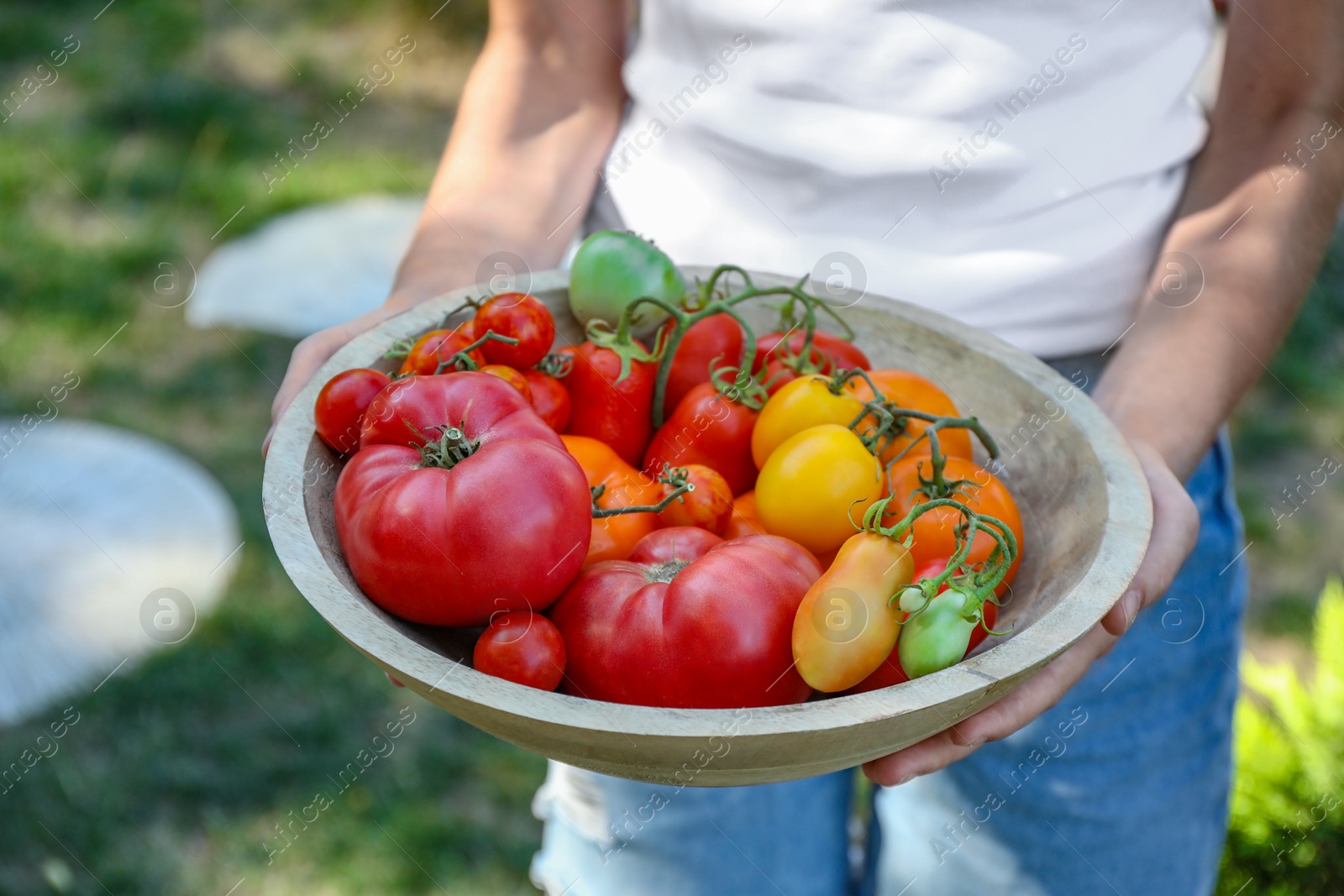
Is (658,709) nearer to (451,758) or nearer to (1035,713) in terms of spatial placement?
(1035,713)

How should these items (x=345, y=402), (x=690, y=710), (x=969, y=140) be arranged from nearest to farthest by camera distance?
1. (x=690, y=710)
2. (x=345, y=402)
3. (x=969, y=140)

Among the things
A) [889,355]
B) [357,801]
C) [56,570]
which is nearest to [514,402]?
[889,355]

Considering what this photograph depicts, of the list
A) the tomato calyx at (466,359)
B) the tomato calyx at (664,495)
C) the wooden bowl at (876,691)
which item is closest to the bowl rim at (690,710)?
the wooden bowl at (876,691)

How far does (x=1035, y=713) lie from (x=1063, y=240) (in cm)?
61

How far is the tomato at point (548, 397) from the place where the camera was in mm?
1209

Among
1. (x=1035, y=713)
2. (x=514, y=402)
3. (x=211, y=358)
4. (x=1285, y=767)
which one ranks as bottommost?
(x=211, y=358)

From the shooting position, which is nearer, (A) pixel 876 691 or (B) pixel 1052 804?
(A) pixel 876 691

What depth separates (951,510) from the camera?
111 cm

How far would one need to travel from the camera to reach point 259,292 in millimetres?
3383

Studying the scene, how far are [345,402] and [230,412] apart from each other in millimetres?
2082

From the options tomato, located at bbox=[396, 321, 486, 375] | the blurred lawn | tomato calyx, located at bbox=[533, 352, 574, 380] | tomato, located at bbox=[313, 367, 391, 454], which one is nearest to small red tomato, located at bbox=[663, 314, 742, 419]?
tomato calyx, located at bbox=[533, 352, 574, 380]

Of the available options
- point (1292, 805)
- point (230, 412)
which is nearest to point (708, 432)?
point (1292, 805)

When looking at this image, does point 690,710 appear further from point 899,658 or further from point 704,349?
point 704,349

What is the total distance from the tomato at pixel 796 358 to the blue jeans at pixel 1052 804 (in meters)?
0.51
